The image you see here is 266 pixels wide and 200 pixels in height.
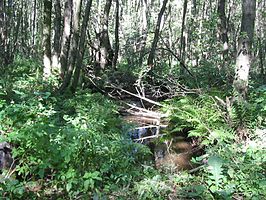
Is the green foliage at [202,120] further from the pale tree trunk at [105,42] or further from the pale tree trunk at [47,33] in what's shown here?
the pale tree trunk at [105,42]

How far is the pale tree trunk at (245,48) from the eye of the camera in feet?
24.0

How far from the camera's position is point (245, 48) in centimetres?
732

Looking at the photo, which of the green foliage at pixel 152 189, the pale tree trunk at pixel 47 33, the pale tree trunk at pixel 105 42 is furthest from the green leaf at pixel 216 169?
the pale tree trunk at pixel 105 42

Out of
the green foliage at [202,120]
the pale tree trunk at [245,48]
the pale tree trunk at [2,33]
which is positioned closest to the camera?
the green foliage at [202,120]

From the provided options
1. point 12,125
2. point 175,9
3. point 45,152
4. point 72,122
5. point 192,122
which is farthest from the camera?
point 175,9

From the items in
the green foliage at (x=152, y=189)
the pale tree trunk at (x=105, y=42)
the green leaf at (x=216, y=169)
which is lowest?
the green foliage at (x=152, y=189)

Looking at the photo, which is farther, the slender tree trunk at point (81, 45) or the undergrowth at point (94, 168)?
the slender tree trunk at point (81, 45)

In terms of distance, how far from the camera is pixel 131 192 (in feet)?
15.0

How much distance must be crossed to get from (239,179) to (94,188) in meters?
2.09

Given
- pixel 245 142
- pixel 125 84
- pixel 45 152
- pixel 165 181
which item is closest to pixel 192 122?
pixel 245 142

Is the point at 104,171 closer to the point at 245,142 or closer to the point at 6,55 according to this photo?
the point at 245,142

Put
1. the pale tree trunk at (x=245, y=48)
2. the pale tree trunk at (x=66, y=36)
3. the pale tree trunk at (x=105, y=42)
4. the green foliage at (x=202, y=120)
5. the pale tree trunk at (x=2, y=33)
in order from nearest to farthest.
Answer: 1. the green foliage at (x=202, y=120)
2. the pale tree trunk at (x=245, y=48)
3. the pale tree trunk at (x=66, y=36)
4. the pale tree trunk at (x=2, y=33)
5. the pale tree trunk at (x=105, y=42)

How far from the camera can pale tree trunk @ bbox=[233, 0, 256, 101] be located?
24.0ft

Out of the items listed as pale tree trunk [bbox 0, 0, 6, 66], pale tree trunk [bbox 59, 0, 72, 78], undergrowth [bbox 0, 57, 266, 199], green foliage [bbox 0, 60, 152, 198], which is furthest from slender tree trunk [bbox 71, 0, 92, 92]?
pale tree trunk [bbox 0, 0, 6, 66]
